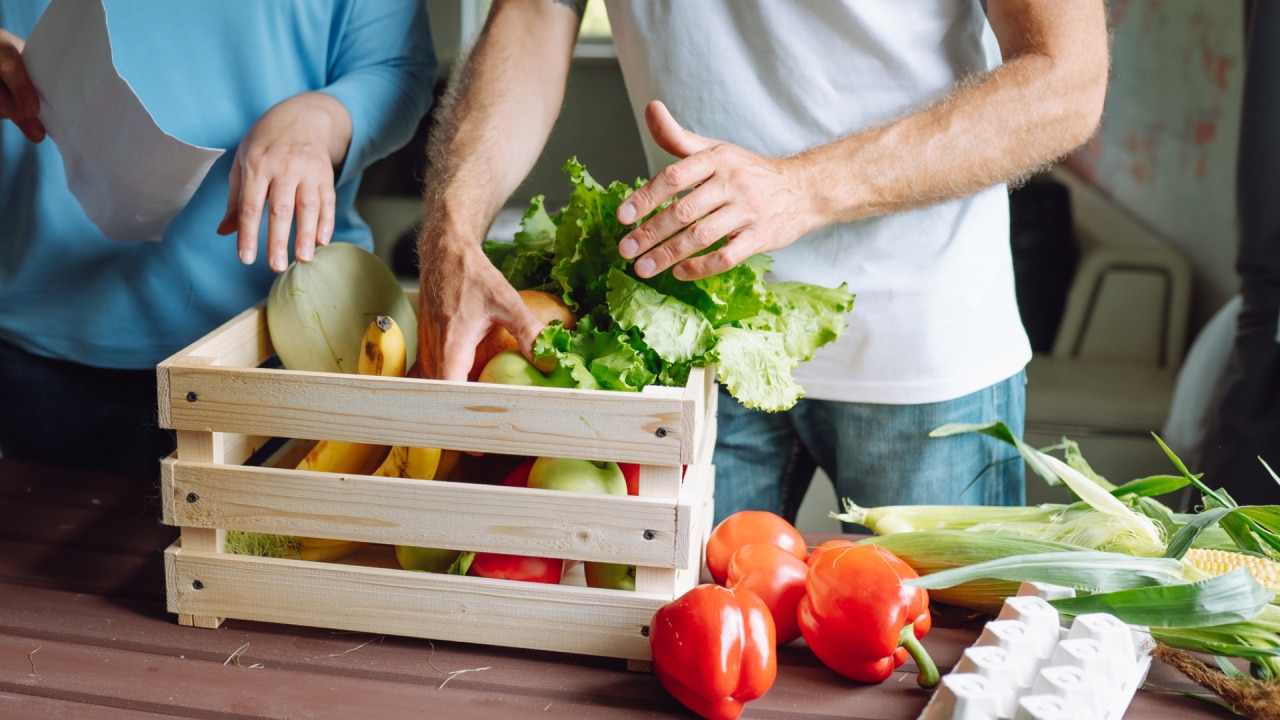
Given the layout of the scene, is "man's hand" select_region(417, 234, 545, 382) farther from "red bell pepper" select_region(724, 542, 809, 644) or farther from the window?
the window

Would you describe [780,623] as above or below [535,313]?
below

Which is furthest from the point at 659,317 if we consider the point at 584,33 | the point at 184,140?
the point at 584,33

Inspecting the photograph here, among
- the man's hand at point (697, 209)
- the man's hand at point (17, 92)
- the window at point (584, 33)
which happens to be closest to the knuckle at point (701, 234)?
the man's hand at point (697, 209)

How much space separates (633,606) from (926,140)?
1.95 ft

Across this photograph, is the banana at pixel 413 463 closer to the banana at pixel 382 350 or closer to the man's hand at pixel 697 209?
the banana at pixel 382 350

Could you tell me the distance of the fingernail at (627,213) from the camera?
90 centimetres

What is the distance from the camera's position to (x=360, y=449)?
1.01 metres

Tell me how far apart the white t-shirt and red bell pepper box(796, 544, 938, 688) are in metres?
0.44

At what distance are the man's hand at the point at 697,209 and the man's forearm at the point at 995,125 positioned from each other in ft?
0.49

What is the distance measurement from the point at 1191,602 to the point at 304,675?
76 cm

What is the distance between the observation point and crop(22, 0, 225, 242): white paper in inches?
39.9

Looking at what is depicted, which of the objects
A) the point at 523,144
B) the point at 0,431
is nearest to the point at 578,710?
the point at 523,144

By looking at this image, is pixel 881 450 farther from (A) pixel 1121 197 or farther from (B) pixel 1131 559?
(A) pixel 1121 197

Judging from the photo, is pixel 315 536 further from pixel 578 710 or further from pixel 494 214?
pixel 494 214
